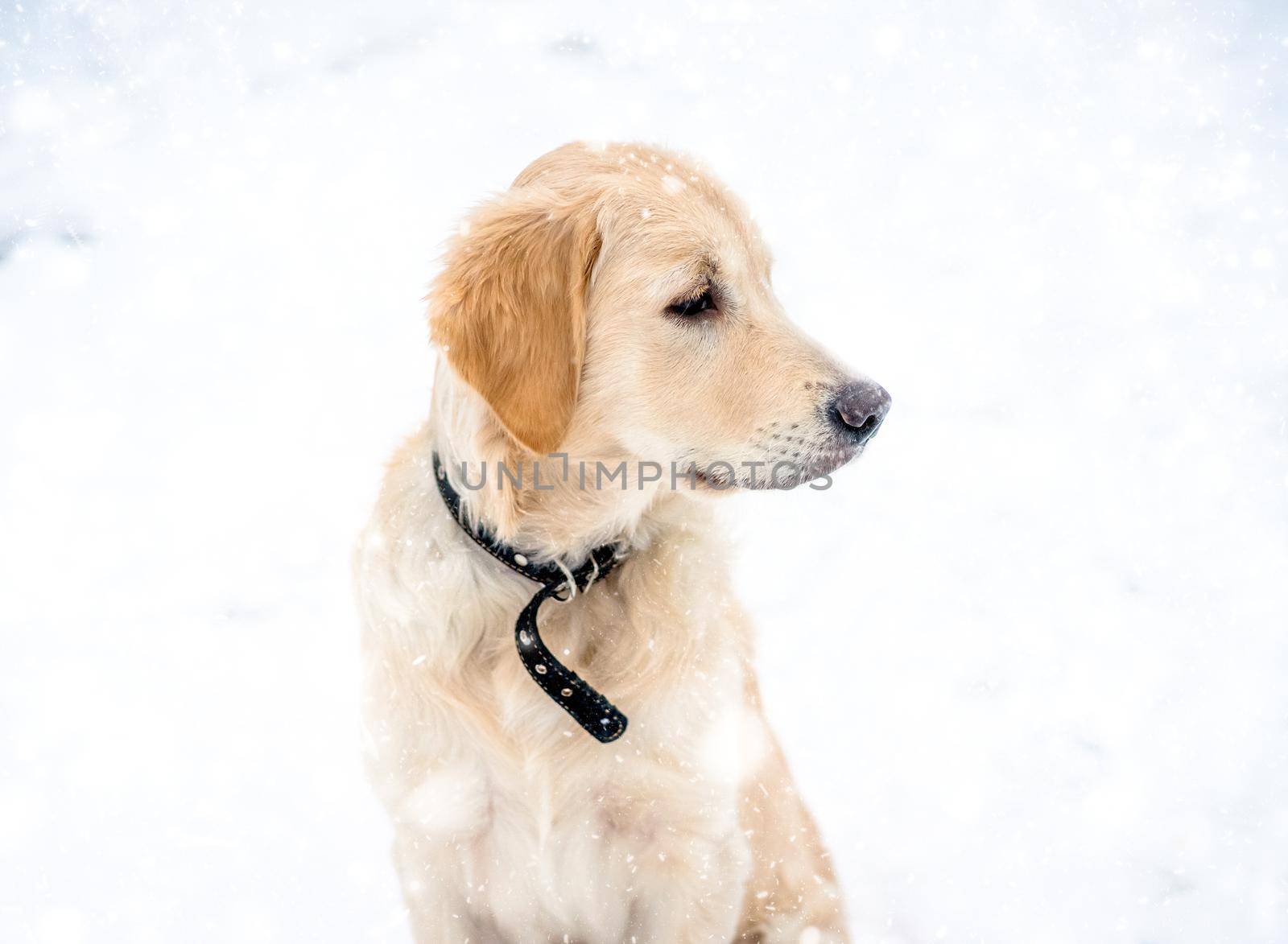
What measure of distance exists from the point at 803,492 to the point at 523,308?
2.27 m

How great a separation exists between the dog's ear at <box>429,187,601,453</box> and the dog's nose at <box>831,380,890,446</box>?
0.54 m

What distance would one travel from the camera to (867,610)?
3.71m

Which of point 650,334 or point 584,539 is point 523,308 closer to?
point 650,334

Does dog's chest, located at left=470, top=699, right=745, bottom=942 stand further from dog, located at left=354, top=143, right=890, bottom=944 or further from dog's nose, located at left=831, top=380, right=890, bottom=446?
dog's nose, located at left=831, top=380, right=890, bottom=446

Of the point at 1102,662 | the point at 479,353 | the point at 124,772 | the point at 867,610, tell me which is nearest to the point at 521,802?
the point at 479,353

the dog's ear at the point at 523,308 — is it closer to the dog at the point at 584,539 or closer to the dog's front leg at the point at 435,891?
the dog at the point at 584,539

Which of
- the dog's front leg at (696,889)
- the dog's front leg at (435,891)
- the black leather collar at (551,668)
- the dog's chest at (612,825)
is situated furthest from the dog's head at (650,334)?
the dog's front leg at (435,891)

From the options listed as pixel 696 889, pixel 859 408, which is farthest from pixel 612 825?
pixel 859 408

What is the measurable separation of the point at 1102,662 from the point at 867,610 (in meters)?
0.82

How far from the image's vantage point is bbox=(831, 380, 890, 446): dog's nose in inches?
81.7

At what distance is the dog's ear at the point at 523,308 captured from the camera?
196 centimetres

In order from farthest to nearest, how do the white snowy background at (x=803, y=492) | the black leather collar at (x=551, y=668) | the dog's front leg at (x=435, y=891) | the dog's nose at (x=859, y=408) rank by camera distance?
the white snowy background at (x=803, y=492), the dog's front leg at (x=435, y=891), the dog's nose at (x=859, y=408), the black leather collar at (x=551, y=668)

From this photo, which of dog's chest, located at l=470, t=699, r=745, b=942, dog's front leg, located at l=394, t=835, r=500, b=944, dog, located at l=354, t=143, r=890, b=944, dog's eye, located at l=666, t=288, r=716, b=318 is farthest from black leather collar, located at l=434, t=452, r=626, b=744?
dog's eye, located at l=666, t=288, r=716, b=318

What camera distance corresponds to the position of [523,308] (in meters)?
2.00
